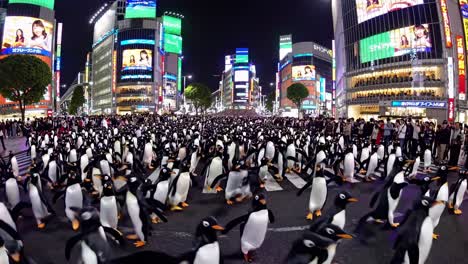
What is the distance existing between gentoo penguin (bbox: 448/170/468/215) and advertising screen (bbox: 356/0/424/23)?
183 feet

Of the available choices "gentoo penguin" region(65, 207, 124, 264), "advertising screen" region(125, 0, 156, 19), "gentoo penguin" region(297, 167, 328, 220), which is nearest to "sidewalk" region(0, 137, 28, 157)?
"gentoo penguin" region(65, 207, 124, 264)

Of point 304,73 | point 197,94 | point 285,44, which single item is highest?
point 285,44

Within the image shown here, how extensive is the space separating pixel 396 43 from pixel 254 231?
60.1 metres

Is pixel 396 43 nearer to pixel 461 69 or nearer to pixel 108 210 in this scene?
pixel 461 69

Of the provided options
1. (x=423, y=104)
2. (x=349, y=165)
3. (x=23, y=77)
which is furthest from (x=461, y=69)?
(x=23, y=77)

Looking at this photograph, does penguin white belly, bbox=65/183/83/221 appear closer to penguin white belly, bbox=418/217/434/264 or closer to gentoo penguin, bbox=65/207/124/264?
gentoo penguin, bbox=65/207/124/264

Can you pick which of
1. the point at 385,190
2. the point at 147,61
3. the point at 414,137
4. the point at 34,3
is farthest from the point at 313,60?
the point at 385,190

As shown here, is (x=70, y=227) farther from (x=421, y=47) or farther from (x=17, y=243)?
(x=421, y=47)

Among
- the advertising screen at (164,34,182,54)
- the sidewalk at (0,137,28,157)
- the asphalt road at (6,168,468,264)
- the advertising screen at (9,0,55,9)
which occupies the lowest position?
the asphalt road at (6,168,468,264)

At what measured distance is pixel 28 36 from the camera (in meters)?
86.0

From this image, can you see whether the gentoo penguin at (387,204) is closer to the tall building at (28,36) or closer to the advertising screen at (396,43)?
the advertising screen at (396,43)

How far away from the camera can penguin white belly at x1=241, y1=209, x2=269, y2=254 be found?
217 inches

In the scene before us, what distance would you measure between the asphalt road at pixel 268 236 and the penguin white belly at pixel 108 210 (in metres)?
0.53

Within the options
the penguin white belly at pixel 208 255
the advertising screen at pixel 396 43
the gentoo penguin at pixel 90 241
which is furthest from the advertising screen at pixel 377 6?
the gentoo penguin at pixel 90 241
